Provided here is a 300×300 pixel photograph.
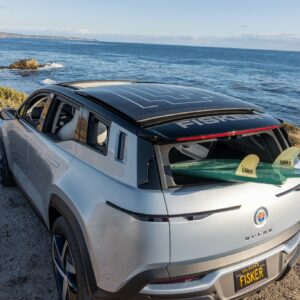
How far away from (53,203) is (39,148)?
81 cm

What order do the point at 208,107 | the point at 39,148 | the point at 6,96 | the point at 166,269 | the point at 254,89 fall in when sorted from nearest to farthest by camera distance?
the point at 166,269 < the point at 208,107 < the point at 39,148 < the point at 6,96 < the point at 254,89

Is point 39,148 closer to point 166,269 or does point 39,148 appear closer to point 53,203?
point 53,203

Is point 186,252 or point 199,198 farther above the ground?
point 199,198

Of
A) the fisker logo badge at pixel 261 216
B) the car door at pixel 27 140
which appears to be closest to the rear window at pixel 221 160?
the fisker logo badge at pixel 261 216

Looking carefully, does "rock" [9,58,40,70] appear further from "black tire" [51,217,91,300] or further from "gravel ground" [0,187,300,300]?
"black tire" [51,217,91,300]

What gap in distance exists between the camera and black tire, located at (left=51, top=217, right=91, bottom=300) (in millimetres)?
2426

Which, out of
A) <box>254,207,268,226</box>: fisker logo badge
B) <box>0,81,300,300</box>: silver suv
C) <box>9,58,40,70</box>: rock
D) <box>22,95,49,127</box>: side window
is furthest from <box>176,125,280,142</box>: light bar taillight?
<box>9,58,40,70</box>: rock

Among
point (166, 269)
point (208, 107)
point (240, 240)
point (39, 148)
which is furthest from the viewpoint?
point (39, 148)

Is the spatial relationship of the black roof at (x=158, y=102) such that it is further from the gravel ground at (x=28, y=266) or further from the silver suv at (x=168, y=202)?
the gravel ground at (x=28, y=266)

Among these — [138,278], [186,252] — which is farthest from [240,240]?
[138,278]

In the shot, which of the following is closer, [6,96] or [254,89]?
[6,96]

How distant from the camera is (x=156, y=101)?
273 centimetres

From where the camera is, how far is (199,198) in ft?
6.86

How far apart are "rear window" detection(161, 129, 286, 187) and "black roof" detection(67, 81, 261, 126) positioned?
0.23 meters
